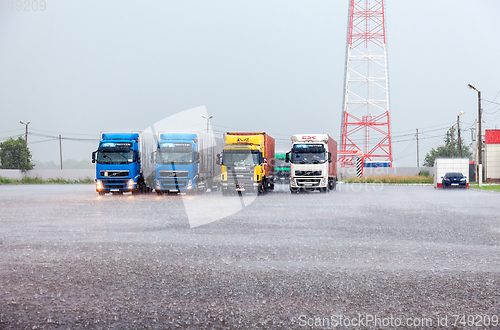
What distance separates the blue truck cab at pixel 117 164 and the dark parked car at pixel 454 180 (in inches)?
981

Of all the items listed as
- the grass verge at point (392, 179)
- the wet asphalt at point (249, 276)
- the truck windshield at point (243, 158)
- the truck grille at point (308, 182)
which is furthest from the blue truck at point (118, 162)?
the grass verge at point (392, 179)

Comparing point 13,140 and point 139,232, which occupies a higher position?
→ point 13,140

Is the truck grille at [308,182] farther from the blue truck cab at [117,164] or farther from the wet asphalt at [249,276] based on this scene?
the wet asphalt at [249,276]

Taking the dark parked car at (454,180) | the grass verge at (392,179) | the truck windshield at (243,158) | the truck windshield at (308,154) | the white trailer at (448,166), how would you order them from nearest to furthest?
the truck windshield at (243,158), the truck windshield at (308,154), the dark parked car at (454,180), the white trailer at (448,166), the grass verge at (392,179)

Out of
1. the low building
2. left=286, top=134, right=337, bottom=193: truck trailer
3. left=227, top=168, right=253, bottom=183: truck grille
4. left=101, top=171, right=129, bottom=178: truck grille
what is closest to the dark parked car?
left=286, top=134, right=337, bottom=193: truck trailer

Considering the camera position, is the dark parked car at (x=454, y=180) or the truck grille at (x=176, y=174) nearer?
the truck grille at (x=176, y=174)

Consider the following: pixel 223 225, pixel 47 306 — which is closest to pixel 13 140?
Result: pixel 223 225

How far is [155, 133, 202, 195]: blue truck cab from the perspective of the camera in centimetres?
2906

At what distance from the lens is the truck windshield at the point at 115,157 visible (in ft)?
95.5

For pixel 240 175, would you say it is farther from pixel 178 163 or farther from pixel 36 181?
pixel 36 181

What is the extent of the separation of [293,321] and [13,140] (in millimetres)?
93884

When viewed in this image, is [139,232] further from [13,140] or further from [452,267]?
[13,140]

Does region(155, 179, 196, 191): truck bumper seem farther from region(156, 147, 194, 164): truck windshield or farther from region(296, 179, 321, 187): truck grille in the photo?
region(296, 179, 321, 187): truck grille

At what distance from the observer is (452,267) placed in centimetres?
783
